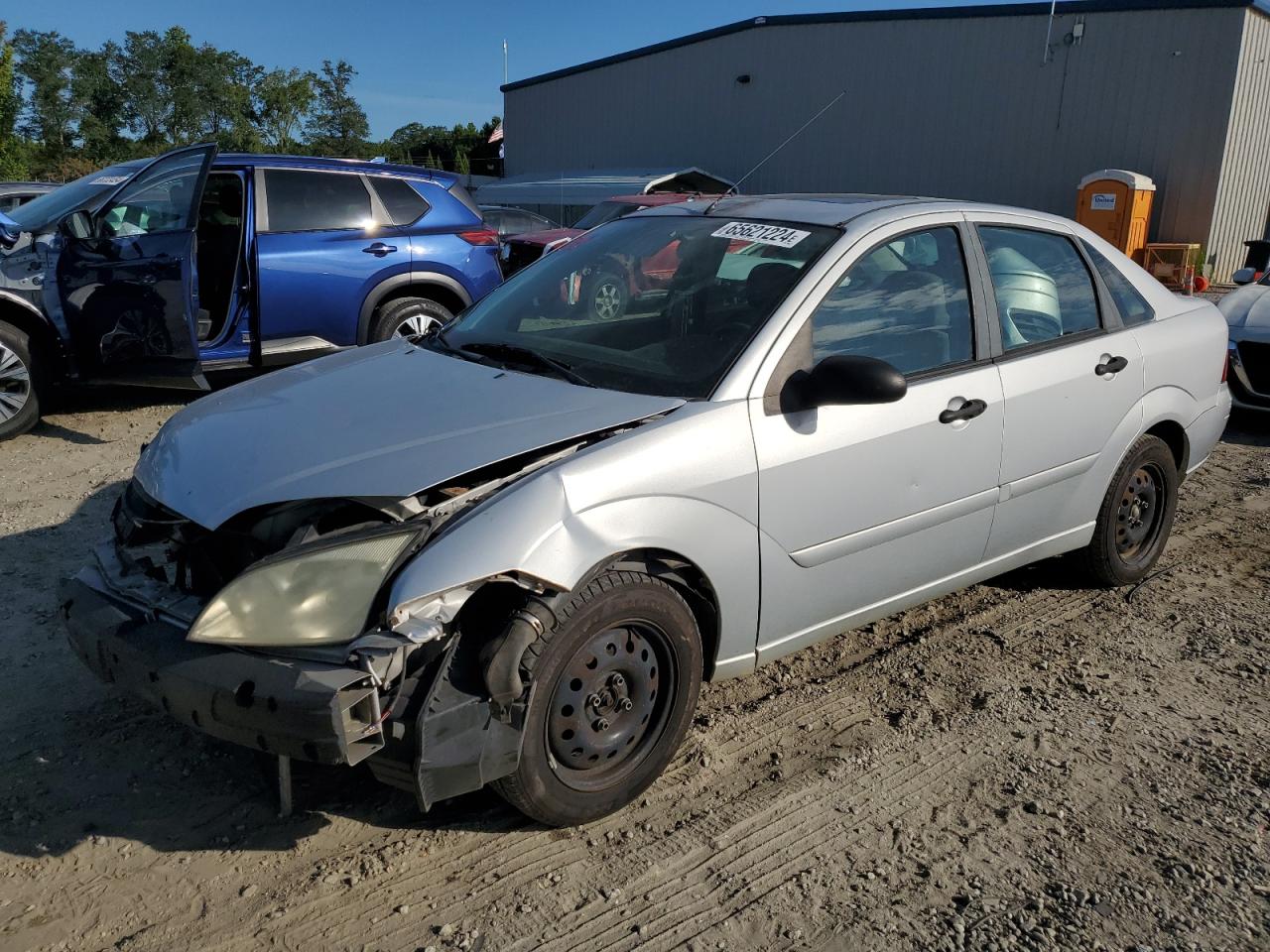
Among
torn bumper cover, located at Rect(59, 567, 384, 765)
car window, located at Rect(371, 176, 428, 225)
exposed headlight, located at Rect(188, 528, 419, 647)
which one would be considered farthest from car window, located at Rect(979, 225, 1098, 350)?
car window, located at Rect(371, 176, 428, 225)

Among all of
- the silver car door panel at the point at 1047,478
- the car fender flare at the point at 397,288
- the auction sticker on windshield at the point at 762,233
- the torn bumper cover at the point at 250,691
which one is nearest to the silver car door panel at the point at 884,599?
the silver car door panel at the point at 1047,478

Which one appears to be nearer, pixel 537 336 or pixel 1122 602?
pixel 537 336

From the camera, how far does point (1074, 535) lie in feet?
14.4

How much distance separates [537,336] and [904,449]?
4.48ft

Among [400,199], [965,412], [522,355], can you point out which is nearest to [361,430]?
[522,355]

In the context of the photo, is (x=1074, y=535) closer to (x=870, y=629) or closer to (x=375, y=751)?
(x=870, y=629)

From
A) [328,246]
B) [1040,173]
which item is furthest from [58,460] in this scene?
[1040,173]

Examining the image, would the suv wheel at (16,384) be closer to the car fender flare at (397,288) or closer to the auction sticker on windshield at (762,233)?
the car fender flare at (397,288)

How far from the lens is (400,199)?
8.07m

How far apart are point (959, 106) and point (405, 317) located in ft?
59.3

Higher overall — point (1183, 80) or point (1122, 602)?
point (1183, 80)

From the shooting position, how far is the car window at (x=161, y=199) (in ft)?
21.6

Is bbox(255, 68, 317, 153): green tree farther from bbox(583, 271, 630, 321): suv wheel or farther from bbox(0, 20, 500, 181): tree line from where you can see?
bbox(583, 271, 630, 321): suv wheel

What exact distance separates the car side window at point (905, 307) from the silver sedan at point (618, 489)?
0.5 inches
